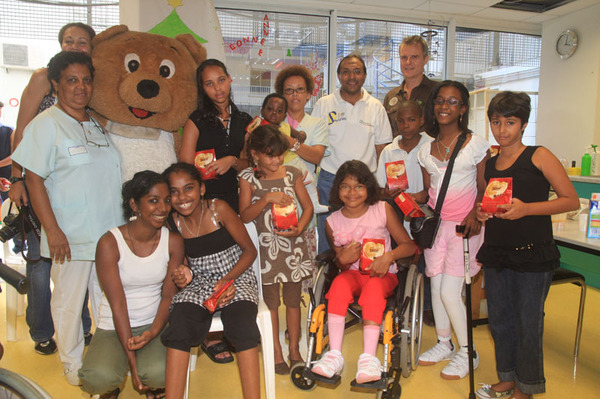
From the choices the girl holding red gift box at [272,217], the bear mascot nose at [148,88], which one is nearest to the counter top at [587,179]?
the girl holding red gift box at [272,217]

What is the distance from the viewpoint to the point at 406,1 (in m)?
5.09

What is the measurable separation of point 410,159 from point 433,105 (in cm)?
45

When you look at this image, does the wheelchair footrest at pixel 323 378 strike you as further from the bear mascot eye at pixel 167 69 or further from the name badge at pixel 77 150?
the bear mascot eye at pixel 167 69

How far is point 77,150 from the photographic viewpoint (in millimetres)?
2072

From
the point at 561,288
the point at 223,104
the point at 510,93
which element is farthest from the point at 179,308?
the point at 561,288

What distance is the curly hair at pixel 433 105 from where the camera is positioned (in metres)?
2.36

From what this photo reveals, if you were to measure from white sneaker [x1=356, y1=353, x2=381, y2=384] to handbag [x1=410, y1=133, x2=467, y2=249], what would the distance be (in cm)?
72

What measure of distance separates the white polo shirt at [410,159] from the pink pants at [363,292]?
81 centimetres

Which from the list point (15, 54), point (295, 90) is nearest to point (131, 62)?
point (295, 90)

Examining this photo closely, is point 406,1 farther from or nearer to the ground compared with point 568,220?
farther from the ground

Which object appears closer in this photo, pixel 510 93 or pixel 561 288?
pixel 510 93

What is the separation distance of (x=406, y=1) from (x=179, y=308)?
4575 mm

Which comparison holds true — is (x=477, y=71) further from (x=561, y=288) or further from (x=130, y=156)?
(x=130, y=156)

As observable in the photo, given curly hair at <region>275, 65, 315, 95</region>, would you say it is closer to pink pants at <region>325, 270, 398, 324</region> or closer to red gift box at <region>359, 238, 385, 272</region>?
red gift box at <region>359, 238, 385, 272</region>
